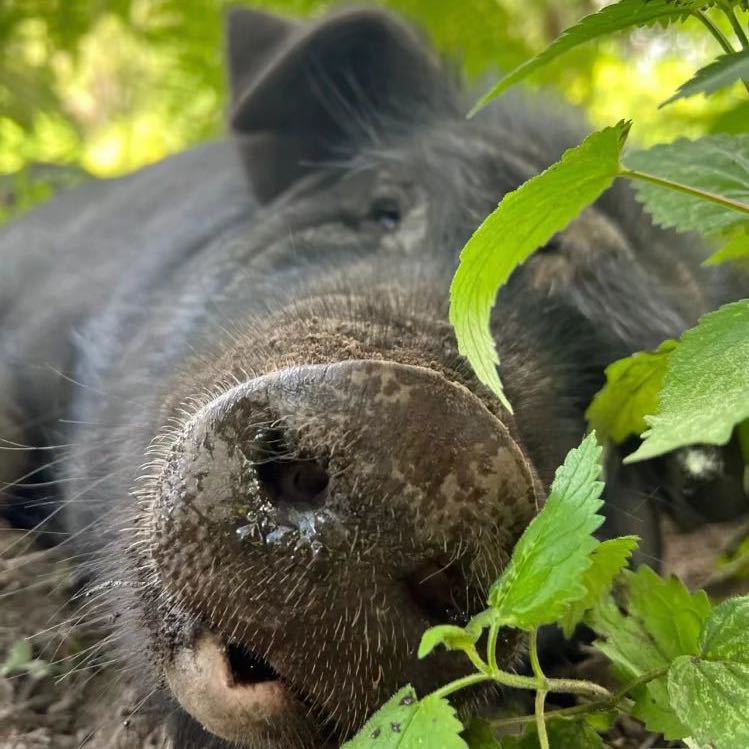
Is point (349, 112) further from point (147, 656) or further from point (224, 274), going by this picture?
point (147, 656)

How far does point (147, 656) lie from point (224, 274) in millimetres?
1231

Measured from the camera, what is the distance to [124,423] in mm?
2018

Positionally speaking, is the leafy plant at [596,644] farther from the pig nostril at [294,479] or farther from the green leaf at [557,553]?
the pig nostril at [294,479]

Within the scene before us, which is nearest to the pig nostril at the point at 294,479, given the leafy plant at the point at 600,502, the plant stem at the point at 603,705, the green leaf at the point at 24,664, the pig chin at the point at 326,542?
the pig chin at the point at 326,542

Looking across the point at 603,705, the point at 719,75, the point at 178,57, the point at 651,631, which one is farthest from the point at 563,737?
the point at 178,57

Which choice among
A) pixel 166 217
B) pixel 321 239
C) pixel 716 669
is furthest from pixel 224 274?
pixel 716 669

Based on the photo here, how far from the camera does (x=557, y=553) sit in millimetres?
873

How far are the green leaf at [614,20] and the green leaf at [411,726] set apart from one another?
0.61m

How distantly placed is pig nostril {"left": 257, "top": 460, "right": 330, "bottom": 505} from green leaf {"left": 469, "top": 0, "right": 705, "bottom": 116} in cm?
46

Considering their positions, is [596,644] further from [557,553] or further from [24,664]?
[24,664]

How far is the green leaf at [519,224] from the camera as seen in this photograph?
92 centimetres

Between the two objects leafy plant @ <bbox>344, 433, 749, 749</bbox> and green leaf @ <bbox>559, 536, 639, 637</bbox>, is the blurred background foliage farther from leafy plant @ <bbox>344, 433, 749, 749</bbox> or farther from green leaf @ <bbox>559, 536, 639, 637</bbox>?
leafy plant @ <bbox>344, 433, 749, 749</bbox>

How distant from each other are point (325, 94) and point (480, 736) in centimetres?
208

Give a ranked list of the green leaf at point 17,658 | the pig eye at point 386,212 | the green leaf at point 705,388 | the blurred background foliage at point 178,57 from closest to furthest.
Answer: the green leaf at point 705,388, the green leaf at point 17,658, the pig eye at point 386,212, the blurred background foliage at point 178,57
